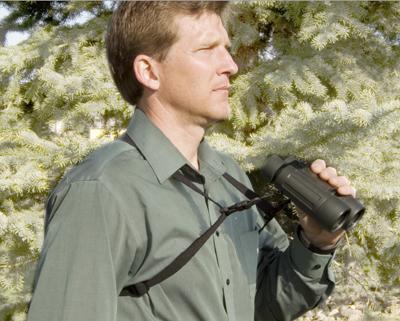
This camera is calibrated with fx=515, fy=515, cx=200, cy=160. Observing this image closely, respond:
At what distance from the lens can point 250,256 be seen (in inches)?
62.7

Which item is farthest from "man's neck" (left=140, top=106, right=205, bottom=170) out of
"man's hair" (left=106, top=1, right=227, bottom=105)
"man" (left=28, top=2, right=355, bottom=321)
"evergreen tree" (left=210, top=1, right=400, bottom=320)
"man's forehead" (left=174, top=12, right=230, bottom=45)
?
"evergreen tree" (left=210, top=1, right=400, bottom=320)

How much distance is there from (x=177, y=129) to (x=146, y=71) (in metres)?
0.21

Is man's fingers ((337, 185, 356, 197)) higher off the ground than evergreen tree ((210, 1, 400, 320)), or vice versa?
man's fingers ((337, 185, 356, 197))

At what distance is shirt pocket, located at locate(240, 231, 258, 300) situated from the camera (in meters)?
1.56

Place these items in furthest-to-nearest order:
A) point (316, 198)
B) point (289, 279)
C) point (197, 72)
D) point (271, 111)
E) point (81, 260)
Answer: point (271, 111) → point (289, 279) → point (197, 72) → point (316, 198) → point (81, 260)

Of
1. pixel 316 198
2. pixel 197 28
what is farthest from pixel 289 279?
pixel 197 28

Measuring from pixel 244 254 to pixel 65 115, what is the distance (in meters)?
2.24

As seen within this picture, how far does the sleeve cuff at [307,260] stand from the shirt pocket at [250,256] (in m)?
0.12

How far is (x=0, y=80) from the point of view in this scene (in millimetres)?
3842

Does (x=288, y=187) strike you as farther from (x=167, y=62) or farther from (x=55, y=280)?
(x=55, y=280)

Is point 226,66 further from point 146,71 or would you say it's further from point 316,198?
point 316,198

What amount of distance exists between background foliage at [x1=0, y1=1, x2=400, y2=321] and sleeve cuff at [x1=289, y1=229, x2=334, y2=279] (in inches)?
36.6

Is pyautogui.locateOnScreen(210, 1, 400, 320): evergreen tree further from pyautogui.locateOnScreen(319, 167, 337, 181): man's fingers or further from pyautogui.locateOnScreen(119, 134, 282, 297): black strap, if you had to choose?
pyautogui.locateOnScreen(119, 134, 282, 297): black strap

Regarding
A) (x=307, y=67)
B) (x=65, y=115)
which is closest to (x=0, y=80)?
(x=65, y=115)
